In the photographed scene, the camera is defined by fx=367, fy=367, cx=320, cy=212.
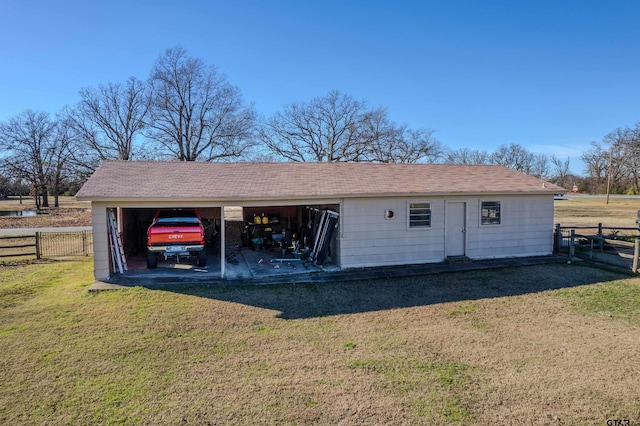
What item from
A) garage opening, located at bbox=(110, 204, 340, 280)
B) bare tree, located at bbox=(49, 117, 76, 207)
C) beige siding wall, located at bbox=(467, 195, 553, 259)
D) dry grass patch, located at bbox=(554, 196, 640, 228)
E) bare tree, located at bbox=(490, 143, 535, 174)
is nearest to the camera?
garage opening, located at bbox=(110, 204, 340, 280)

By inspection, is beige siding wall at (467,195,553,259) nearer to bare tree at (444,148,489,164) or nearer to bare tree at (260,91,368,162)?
bare tree at (260,91,368,162)

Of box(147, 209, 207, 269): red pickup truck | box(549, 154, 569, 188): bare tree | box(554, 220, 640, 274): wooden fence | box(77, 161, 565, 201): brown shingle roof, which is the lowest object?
box(554, 220, 640, 274): wooden fence

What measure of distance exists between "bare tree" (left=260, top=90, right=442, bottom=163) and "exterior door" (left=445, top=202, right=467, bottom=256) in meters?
24.9

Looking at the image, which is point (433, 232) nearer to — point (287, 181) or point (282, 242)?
point (287, 181)

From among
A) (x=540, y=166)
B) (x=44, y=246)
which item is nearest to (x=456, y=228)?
(x=44, y=246)

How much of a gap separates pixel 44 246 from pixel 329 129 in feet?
88.2

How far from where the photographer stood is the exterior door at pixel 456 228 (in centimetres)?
1124

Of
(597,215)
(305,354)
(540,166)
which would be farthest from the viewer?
(540,166)

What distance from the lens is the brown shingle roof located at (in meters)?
9.09

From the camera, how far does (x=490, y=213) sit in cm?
1166

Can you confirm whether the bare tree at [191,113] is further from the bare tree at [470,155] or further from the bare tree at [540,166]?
the bare tree at [540,166]

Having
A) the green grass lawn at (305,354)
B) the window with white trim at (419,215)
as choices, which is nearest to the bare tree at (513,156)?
the window with white trim at (419,215)

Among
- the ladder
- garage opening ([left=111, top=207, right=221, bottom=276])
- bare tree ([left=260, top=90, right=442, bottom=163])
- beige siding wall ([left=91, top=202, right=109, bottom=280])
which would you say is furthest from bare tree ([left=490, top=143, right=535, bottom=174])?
beige siding wall ([left=91, top=202, right=109, bottom=280])

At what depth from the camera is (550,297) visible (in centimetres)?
785
